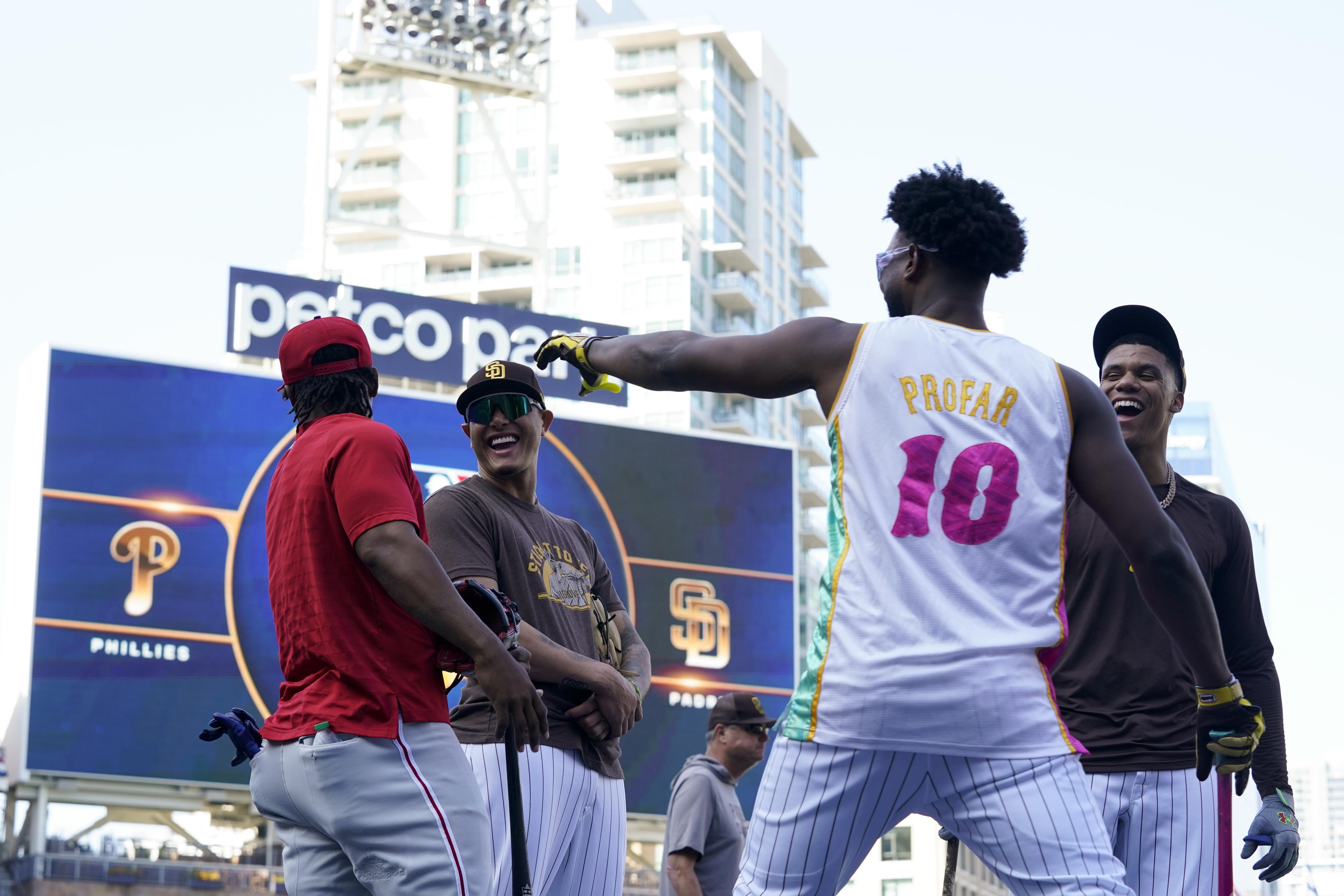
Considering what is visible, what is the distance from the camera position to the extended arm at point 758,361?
3.61 metres

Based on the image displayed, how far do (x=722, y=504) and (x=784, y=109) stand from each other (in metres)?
59.6

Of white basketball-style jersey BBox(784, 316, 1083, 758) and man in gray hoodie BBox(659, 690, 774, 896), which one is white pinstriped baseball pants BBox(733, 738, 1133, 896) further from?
man in gray hoodie BBox(659, 690, 774, 896)

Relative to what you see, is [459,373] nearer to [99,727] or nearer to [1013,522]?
[99,727]

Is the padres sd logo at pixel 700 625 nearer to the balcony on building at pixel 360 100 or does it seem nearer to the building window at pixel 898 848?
the building window at pixel 898 848

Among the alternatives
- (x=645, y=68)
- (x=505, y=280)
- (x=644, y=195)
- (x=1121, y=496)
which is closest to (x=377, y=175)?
(x=505, y=280)

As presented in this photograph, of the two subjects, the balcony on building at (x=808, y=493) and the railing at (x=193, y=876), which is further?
the balcony on building at (x=808, y=493)

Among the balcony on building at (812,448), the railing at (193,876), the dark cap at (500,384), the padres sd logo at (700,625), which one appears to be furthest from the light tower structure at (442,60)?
the balcony on building at (812,448)

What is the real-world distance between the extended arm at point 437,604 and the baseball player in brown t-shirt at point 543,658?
80 centimetres

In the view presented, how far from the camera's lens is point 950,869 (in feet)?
14.3

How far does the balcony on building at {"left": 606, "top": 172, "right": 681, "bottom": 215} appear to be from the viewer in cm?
7581

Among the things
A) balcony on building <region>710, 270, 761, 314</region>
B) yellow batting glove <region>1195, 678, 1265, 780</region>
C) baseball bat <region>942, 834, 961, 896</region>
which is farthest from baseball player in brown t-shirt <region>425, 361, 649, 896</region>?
balcony on building <region>710, 270, 761, 314</region>

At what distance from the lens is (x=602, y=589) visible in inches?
229

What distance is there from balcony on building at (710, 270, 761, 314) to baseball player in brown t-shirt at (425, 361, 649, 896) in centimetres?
6965

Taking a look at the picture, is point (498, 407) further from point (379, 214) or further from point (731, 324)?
point (379, 214)
